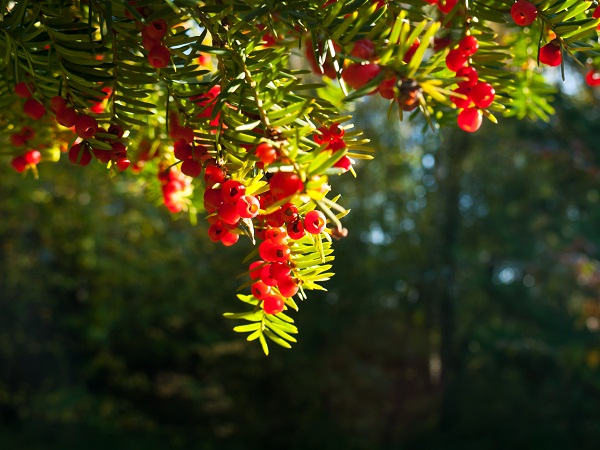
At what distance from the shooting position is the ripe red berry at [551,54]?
470 mm

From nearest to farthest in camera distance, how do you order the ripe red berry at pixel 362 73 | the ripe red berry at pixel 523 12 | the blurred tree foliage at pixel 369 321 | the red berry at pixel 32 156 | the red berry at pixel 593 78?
the ripe red berry at pixel 362 73
the ripe red berry at pixel 523 12
the red berry at pixel 593 78
the red berry at pixel 32 156
the blurred tree foliage at pixel 369 321

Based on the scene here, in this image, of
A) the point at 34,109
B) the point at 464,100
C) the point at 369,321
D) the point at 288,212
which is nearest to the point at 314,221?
the point at 288,212

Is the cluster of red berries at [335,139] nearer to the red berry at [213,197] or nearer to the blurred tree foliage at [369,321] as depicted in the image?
the red berry at [213,197]

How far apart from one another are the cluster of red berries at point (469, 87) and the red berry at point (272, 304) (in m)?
0.18

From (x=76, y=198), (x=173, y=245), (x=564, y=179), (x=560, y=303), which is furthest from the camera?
(x=560, y=303)

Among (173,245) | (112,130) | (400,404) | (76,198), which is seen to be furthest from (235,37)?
(400,404)

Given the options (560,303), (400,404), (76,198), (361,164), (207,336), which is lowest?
(400,404)

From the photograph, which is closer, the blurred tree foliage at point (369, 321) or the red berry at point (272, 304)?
the red berry at point (272, 304)

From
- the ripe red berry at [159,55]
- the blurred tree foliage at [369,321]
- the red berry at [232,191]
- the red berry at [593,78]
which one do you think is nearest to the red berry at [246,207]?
the red berry at [232,191]

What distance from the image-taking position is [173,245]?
3.65 metres

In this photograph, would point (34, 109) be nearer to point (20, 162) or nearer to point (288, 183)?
point (20, 162)

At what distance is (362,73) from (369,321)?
3.95 m

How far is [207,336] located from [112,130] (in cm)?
345

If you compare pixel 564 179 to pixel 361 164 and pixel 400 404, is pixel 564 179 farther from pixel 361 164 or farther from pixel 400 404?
pixel 400 404
